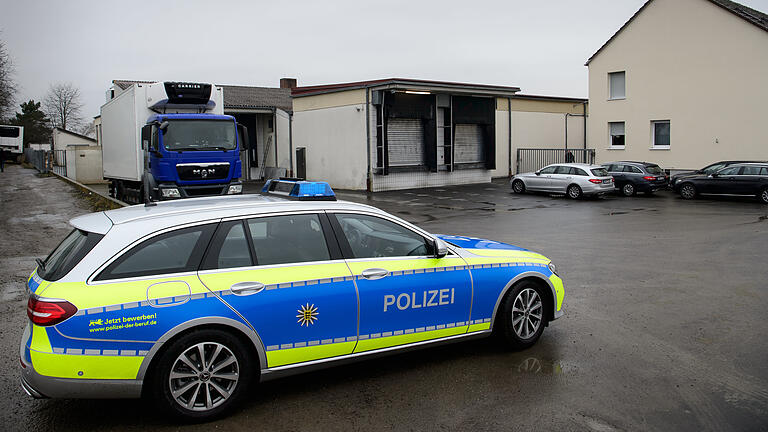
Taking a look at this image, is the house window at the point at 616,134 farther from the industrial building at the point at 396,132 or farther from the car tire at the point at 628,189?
the car tire at the point at 628,189

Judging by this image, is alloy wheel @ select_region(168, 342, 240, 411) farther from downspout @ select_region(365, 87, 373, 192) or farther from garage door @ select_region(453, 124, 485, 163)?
garage door @ select_region(453, 124, 485, 163)

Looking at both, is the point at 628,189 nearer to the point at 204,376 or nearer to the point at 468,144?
the point at 468,144

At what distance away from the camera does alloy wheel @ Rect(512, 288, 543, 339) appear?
5887 mm

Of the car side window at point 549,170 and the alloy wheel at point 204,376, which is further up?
the car side window at point 549,170

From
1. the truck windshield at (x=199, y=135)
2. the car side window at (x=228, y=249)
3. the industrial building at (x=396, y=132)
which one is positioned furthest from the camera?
the industrial building at (x=396, y=132)

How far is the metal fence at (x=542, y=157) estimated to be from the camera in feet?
120

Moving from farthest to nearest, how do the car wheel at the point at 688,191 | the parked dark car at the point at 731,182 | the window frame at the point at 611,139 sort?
the window frame at the point at 611,139, the car wheel at the point at 688,191, the parked dark car at the point at 731,182

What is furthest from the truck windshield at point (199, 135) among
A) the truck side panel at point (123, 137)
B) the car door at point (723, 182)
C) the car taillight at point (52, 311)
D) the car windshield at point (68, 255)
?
the car door at point (723, 182)

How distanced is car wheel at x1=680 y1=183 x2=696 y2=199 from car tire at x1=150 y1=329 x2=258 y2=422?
2307cm

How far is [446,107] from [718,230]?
16492 mm

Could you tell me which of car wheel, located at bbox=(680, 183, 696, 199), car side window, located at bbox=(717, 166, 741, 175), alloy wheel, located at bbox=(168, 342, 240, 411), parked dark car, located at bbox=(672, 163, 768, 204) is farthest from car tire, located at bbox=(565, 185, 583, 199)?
alloy wheel, located at bbox=(168, 342, 240, 411)

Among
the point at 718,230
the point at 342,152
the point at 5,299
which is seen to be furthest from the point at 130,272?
the point at 342,152

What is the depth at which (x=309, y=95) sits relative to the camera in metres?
30.4

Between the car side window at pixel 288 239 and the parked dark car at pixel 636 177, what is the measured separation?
73.7 ft
